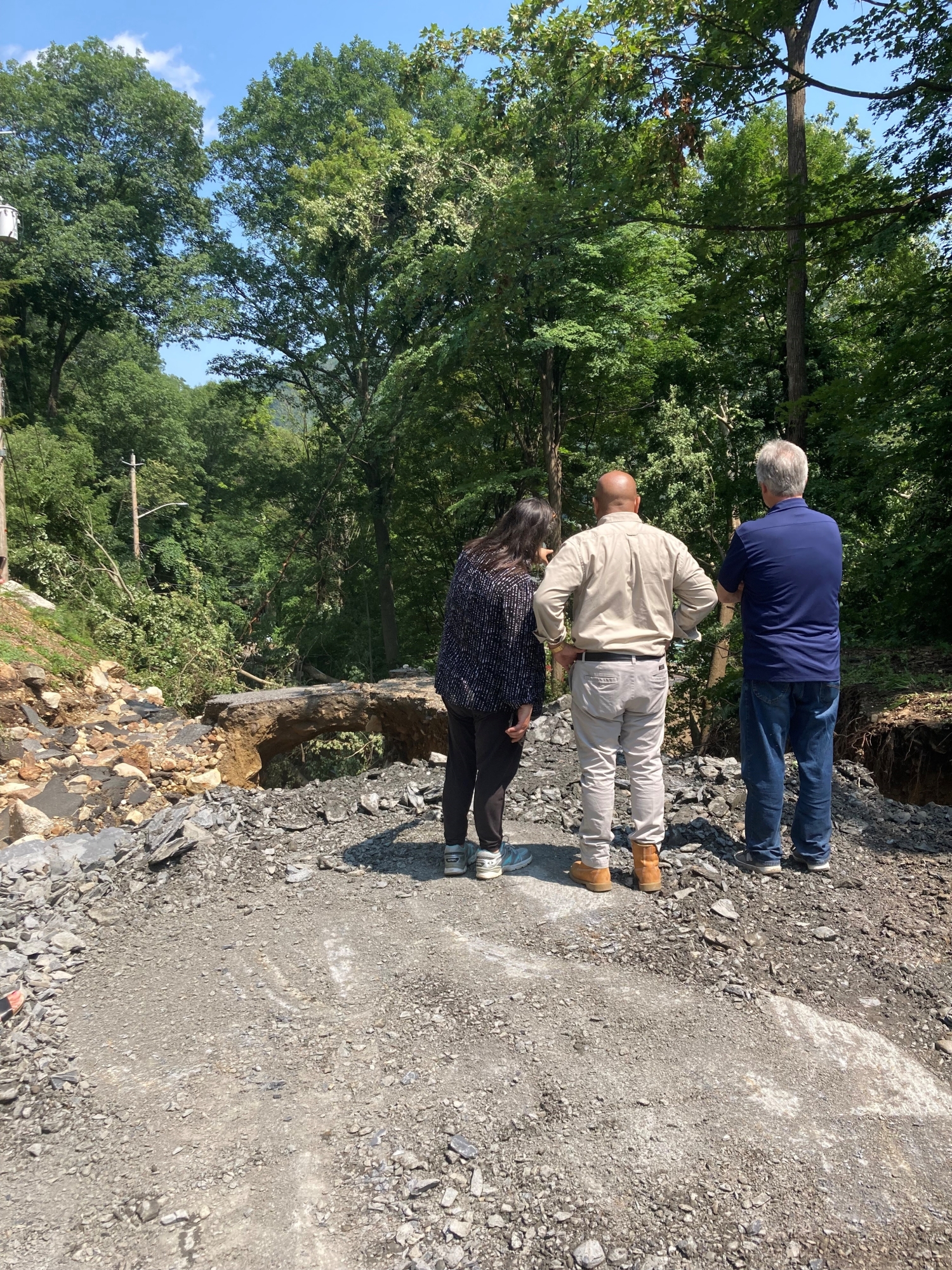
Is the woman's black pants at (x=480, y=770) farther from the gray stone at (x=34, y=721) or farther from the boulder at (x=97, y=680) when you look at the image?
the boulder at (x=97, y=680)

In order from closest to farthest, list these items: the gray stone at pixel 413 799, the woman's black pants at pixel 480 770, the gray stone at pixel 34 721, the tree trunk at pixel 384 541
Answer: the woman's black pants at pixel 480 770 < the gray stone at pixel 413 799 < the gray stone at pixel 34 721 < the tree trunk at pixel 384 541

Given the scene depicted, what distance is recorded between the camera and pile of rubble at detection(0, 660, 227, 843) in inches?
309

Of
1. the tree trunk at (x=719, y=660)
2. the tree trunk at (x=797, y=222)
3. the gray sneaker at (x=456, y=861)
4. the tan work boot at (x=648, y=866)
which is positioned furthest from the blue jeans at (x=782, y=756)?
the tree trunk at (x=719, y=660)

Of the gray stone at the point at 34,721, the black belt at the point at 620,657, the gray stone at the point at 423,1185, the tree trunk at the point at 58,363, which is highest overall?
the tree trunk at the point at 58,363

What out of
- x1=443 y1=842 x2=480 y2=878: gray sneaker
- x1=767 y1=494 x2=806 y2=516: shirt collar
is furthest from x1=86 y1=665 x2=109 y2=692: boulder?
x1=767 y1=494 x2=806 y2=516: shirt collar

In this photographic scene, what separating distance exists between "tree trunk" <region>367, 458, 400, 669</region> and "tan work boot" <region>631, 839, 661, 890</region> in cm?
2000

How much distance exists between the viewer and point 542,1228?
2260mm

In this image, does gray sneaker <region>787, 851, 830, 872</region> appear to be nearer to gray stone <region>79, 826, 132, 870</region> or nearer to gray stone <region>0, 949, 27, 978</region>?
gray stone <region>0, 949, 27, 978</region>

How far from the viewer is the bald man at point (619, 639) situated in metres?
3.83

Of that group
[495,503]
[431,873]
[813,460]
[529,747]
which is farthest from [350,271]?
[431,873]

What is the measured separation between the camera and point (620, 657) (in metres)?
3.84

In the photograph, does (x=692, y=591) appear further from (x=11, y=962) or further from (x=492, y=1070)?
(x=11, y=962)

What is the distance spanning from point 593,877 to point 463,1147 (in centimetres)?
169

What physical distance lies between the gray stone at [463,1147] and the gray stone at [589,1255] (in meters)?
0.44
